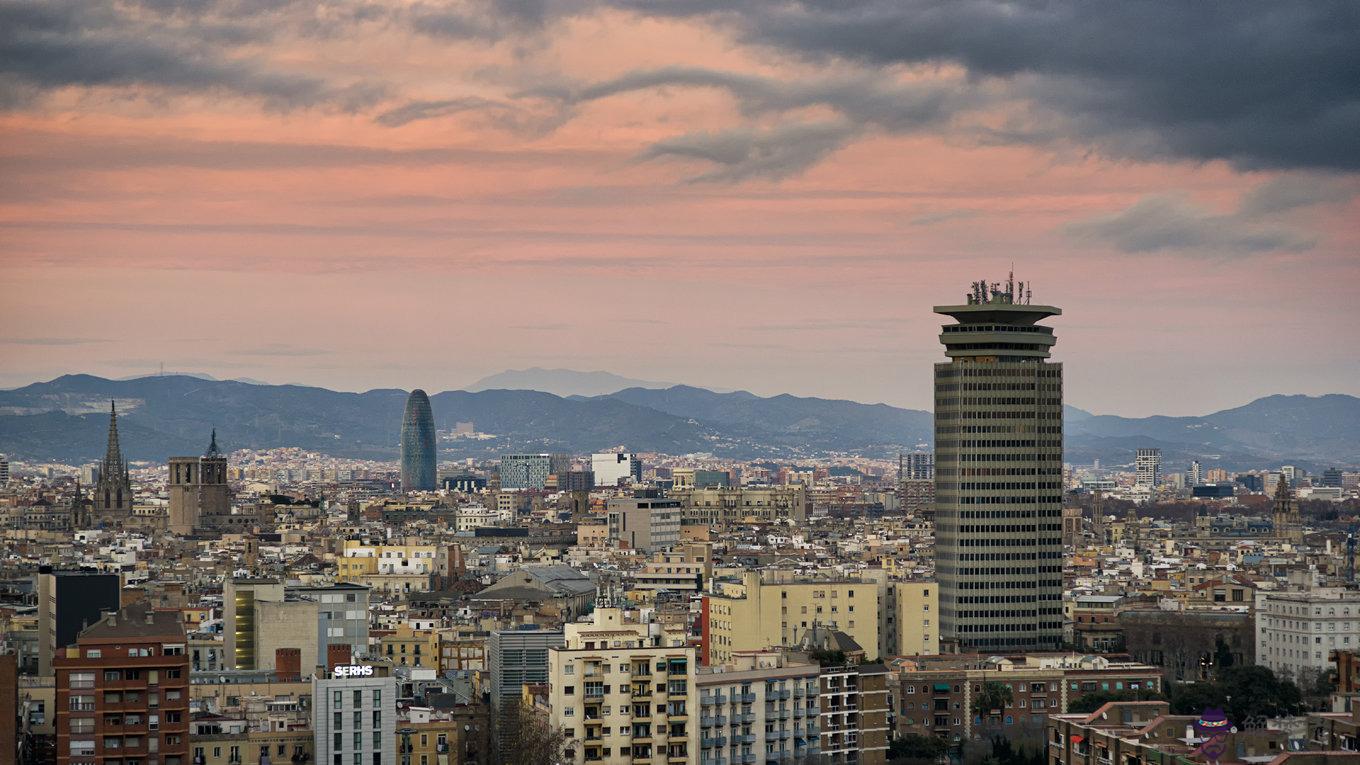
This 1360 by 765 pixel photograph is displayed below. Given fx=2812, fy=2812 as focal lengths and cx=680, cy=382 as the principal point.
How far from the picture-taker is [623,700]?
7275 cm

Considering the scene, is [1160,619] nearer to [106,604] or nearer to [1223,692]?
[1223,692]

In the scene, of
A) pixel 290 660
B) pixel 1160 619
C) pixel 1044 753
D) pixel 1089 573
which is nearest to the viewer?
pixel 1044 753

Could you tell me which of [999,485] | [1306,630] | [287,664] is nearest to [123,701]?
[287,664]

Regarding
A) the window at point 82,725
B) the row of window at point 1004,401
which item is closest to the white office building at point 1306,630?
the row of window at point 1004,401

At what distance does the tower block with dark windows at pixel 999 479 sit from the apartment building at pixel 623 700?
54.0 meters

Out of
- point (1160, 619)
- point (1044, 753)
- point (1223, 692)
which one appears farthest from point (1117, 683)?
point (1160, 619)

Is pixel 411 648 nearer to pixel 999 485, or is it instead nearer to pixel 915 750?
pixel 915 750

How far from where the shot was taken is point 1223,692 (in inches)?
3814

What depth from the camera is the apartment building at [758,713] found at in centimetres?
7569

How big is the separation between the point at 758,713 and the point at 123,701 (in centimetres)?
1836

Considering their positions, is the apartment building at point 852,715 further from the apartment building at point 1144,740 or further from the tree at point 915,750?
the apartment building at point 1144,740

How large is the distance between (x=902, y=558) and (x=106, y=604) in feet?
310

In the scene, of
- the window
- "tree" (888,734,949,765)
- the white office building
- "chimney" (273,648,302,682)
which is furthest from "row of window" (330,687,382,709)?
the white office building

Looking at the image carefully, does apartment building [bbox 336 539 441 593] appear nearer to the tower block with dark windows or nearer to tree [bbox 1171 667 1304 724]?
the tower block with dark windows
